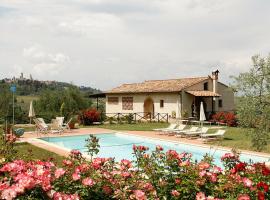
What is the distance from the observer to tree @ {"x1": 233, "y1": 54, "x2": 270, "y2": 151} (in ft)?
28.6

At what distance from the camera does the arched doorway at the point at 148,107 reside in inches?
1227

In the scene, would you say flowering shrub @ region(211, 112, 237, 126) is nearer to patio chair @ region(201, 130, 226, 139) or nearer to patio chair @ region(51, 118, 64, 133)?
patio chair @ region(201, 130, 226, 139)

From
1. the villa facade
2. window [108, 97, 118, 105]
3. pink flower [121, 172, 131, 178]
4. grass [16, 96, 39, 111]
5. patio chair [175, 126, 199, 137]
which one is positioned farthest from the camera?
window [108, 97, 118, 105]

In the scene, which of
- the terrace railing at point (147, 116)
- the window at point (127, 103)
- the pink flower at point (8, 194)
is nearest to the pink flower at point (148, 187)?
the pink flower at point (8, 194)

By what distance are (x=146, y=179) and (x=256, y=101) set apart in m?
5.45

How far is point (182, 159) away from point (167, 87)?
25.4 m

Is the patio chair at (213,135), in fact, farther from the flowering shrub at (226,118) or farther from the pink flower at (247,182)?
the pink flower at (247,182)

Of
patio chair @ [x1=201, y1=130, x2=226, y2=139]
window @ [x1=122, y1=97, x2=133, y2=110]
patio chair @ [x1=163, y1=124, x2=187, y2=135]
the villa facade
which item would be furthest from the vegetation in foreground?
window @ [x1=122, y1=97, x2=133, y2=110]

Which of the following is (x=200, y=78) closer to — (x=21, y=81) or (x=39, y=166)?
(x=39, y=166)

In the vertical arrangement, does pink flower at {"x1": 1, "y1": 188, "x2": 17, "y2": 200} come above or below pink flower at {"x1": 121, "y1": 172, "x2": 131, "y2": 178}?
above

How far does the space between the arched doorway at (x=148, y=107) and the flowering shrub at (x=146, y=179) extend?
26210 mm

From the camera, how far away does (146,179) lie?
14.9 ft

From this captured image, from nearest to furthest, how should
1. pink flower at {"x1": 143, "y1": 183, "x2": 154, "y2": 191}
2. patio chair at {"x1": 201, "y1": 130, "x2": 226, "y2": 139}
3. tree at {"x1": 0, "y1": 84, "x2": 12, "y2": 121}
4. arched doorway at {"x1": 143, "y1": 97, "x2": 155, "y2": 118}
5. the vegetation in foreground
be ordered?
the vegetation in foreground → pink flower at {"x1": 143, "y1": 183, "x2": 154, "y2": 191} → patio chair at {"x1": 201, "y1": 130, "x2": 226, "y2": 139} → tree at {"x1": 0, "y1": 84, "x2": 12, "y2": 121} → arched doorway at {"x1": 143, "y1": 97, "x2": 155, "y2": 118}

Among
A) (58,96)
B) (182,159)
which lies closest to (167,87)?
(58,96)
